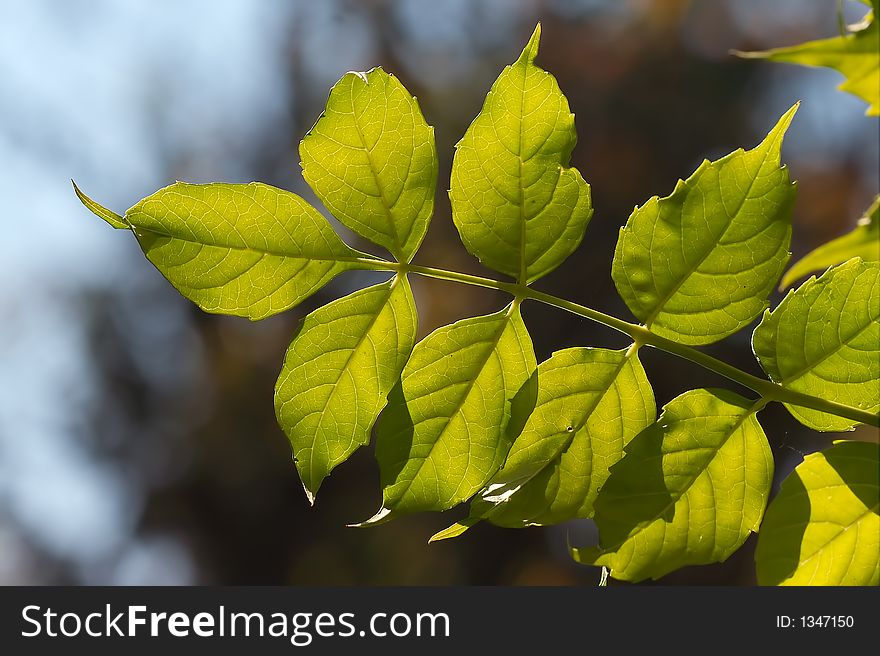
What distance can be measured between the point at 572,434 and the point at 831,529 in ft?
0.76

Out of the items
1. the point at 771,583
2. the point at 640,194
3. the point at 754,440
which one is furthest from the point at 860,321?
the point at 640,194

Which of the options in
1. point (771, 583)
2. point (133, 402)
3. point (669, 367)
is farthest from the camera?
point (133, 402)

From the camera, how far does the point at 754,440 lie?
0.70 m

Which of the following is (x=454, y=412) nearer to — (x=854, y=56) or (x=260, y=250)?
(x=260, y=250)

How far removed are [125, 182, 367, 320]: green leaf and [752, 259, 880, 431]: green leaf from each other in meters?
0.41

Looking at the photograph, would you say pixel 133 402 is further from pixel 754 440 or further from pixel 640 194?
pixel 754 440

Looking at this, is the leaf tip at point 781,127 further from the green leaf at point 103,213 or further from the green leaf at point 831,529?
the green leaf at point 103,213

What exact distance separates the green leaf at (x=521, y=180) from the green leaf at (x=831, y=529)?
302mm

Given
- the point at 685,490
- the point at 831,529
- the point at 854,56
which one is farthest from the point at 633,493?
the point at 854,56

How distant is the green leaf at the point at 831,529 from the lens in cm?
64

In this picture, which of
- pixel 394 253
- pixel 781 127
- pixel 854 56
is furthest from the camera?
pixel 394 253

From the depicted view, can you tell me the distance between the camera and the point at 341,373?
0.70 m

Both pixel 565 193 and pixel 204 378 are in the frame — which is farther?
pixel 204 378

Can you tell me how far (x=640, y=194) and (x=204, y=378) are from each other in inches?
210
